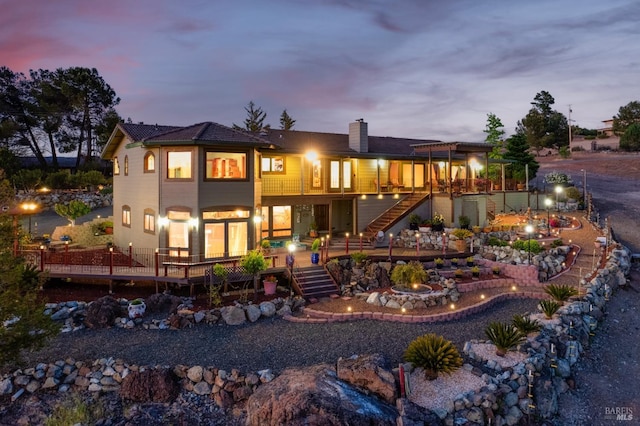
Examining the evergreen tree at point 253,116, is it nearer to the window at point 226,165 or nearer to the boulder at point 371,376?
the window at point 226,165

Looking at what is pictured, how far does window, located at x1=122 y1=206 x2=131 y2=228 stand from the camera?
23.2 m

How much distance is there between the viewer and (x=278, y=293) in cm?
1811

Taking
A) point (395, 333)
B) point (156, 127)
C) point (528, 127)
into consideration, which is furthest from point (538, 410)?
point (528, 127)

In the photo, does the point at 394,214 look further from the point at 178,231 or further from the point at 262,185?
the point at 178,231

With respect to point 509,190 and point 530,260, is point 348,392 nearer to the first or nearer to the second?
point 530,260

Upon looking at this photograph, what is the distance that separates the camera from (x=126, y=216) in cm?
2369

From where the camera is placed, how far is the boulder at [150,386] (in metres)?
11.3

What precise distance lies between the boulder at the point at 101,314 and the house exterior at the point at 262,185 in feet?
13.8

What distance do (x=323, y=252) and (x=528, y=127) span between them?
245 feet

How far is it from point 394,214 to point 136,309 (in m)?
17.1

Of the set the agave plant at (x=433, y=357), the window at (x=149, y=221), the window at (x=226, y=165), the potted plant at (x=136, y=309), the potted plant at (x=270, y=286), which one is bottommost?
the agave plant at (x=433, y=357)

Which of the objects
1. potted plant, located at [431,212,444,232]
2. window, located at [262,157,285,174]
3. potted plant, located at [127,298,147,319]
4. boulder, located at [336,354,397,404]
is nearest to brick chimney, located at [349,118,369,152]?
window, located at [262,157,285,174]

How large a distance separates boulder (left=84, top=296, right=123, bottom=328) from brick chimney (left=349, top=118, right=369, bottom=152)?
59.7ft

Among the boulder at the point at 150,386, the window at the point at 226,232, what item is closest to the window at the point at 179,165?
the window at the point at 226,232
